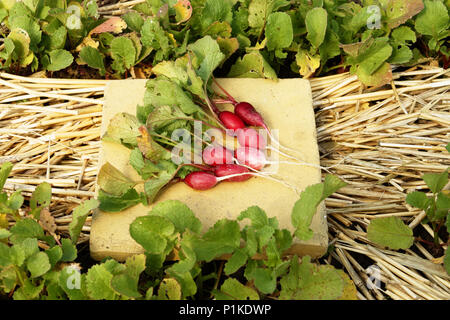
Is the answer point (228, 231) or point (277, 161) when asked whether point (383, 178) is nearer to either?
point (277, 161)

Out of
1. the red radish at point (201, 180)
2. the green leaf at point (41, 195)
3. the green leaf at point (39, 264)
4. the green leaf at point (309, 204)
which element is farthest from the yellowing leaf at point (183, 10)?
the green leaf at point (39, 264)

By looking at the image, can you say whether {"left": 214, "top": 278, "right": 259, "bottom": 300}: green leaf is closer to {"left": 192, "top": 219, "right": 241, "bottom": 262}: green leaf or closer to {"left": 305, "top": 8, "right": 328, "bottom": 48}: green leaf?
{"left": 192, "top": 219, "right": 241, "bottom": 262}: green leaf

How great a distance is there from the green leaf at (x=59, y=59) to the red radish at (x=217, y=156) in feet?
2.16

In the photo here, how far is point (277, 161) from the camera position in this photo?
1577 mm

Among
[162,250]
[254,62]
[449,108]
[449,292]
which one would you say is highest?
[254,62]

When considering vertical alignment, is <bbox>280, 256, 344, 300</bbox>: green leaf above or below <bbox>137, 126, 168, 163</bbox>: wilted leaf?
below

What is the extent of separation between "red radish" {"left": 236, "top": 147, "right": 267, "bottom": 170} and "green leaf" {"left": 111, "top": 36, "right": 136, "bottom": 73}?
577mm

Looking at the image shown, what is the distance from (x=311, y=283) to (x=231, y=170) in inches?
15.8

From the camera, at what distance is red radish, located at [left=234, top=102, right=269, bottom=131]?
5.34 feet

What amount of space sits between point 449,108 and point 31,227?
1.35 m

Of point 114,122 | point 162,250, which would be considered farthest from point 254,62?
point 162,250

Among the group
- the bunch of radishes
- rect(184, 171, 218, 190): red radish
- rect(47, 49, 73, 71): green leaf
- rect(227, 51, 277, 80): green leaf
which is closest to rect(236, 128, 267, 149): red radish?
the bunch of radishes

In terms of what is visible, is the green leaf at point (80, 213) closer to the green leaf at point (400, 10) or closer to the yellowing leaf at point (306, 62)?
the yellowing leaf at point (306, 62)

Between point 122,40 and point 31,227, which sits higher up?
point 122,40
